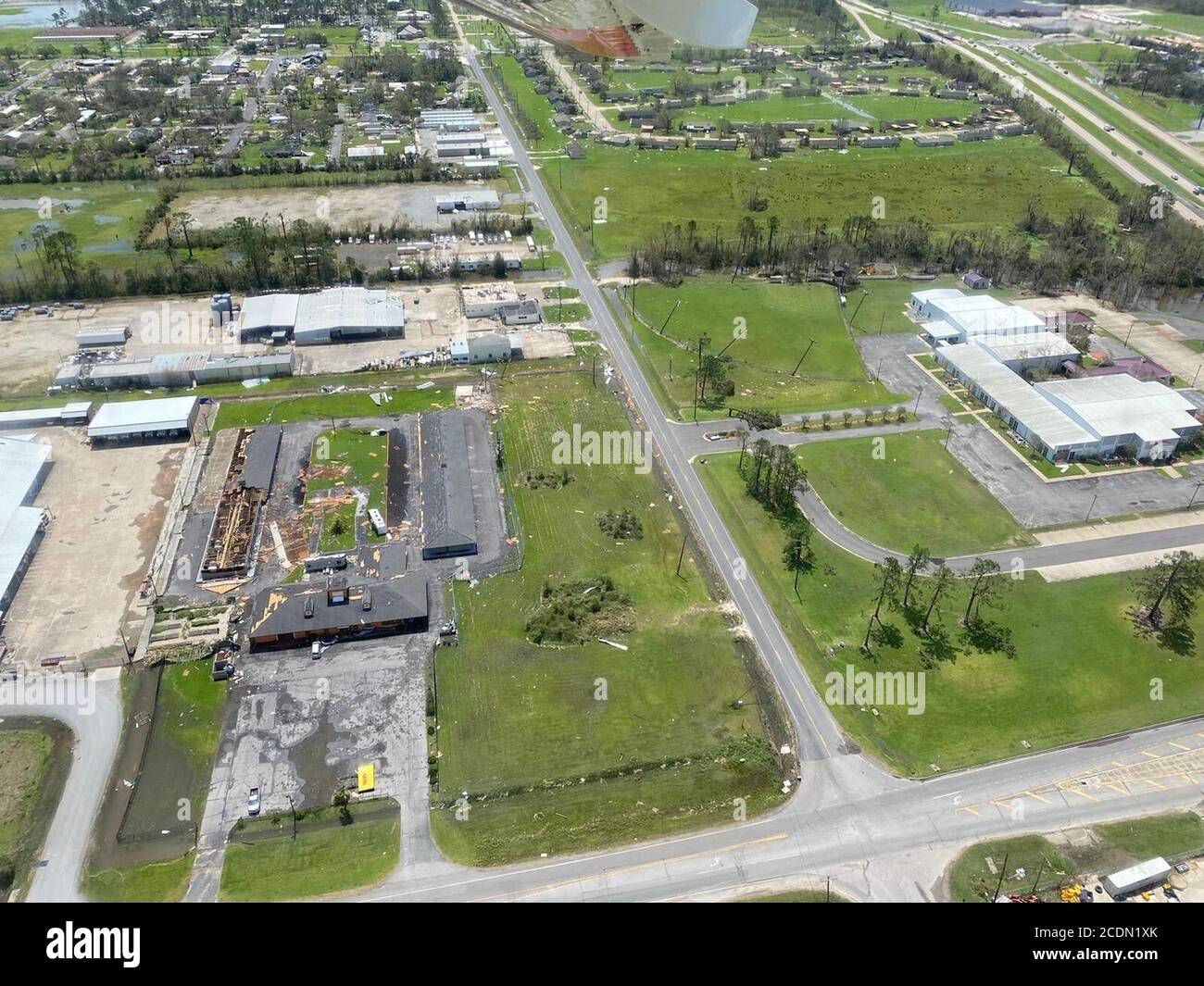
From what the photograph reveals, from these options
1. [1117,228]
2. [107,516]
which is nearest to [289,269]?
[107,516]

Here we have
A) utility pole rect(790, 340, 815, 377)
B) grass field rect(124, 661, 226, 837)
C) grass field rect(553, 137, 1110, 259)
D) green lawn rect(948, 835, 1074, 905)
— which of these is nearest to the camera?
green lawn rect(948, 835, 1074, 905)

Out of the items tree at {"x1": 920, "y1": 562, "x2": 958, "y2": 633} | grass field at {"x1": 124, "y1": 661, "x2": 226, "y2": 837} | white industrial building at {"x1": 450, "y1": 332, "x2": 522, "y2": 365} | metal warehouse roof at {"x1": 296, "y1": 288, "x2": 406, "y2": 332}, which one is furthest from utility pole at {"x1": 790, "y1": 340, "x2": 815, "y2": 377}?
grass field at {"x1": 124, "y1": 661, "x2": 226, "y2": 837}

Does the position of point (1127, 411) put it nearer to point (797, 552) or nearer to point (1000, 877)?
point (797, 552)

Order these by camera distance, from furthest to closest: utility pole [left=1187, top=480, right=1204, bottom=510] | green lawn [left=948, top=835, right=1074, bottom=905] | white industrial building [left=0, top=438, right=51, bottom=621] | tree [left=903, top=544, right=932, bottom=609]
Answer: utility pole [left=1187, top=480, right=1204, bottom=510], white industrial building [left=0, top=438, right=51, bottom=621], tree [left=903, top=544, right=932, bottom=609], green lawn [left=948, top=835, right=1074, bottom=905]

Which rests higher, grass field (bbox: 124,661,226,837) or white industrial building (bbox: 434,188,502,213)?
white industrial building (bbox: 434,188,502,213)

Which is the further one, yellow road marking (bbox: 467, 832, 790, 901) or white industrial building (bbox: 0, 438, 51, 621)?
white industrial building (bbox: 0, 438, 51, 621)

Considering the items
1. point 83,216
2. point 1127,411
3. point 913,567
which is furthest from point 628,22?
point 83,216

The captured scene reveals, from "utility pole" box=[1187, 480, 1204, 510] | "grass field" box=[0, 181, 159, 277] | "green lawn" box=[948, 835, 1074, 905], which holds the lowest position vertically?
"green lawn" box=[948, 835, 1074, 905]

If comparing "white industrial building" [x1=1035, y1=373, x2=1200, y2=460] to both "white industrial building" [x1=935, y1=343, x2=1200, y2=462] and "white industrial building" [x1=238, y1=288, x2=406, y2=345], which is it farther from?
"white industrial building" [x1=238, y1=288, x2=406, y2=345]
